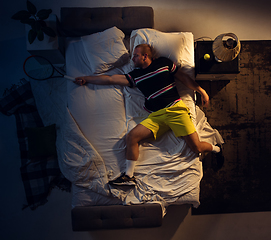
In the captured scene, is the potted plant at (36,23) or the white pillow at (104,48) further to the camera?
the white pillow at (104,48)

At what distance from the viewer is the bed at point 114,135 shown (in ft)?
5.74

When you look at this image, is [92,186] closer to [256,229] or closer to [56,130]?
[56,130]

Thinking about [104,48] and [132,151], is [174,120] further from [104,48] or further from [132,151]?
[104,48]

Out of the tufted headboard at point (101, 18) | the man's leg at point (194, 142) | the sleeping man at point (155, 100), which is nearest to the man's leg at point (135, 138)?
the sleeping man at point (155, 100)

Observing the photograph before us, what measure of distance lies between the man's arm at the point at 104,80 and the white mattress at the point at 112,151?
2.3 inches

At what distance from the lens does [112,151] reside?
185 centimetres

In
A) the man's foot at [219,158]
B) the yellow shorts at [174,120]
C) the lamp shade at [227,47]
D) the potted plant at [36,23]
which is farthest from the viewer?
the man's foot at [219,158]

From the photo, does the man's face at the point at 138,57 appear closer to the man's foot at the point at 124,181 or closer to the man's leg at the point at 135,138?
the man's leg at the point at 135,138

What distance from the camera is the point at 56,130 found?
2104 millimetres

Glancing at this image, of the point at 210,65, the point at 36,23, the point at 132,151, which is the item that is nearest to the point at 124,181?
the point at 132,151

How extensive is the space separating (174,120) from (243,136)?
106 cm

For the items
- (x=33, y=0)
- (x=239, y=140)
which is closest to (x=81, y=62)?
(x=33, y=0)

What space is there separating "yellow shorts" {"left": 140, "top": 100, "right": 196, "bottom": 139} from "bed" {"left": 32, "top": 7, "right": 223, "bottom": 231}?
0.40 ft

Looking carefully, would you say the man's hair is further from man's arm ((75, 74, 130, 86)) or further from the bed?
man's arm ((75, 74, 130, 86))
